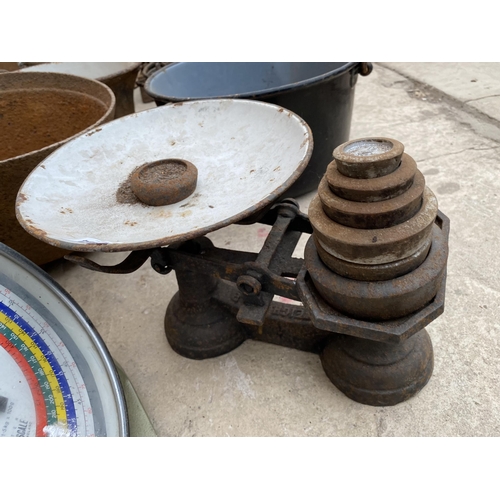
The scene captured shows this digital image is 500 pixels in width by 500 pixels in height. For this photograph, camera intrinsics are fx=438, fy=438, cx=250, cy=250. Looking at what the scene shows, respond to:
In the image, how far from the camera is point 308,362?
149 cm

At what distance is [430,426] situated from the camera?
1.26m

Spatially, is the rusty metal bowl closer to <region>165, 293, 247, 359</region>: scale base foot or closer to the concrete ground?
the concrete ground

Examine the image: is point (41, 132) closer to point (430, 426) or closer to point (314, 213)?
point (314, 213)

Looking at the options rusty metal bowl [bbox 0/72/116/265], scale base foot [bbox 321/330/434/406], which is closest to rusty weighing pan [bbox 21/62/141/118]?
rusty metal bowl [bbox 0/72/116/265]

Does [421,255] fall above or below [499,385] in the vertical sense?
above

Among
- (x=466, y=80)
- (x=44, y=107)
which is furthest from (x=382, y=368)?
(x=466, y=80)

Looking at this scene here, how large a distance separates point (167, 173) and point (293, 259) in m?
0.46

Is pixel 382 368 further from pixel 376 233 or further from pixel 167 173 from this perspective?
pixel 167 173

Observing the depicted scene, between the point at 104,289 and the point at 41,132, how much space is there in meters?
0.89

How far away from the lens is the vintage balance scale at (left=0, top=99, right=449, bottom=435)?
97 centimetres

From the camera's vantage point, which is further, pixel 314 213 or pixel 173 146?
pixel 173 146

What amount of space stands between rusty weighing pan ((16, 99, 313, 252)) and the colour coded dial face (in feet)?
0.62

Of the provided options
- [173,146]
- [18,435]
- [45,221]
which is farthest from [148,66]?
[18,435]

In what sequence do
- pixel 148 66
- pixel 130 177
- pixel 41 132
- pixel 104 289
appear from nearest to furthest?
pixel 130 177
pixel 104 289
pixel 41 132
pixel 148 66
